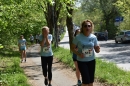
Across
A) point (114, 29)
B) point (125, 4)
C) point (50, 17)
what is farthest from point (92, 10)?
point (50, 17)

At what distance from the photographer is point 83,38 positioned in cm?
645

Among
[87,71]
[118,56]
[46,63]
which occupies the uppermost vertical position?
[87,71]

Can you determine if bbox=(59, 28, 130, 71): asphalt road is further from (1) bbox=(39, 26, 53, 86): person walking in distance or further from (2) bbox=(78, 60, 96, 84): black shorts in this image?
(2) bbox=(78, 60, 96, 84): black shorts

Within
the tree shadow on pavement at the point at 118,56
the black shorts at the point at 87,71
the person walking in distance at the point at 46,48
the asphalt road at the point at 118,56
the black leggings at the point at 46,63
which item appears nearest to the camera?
the black shorts at the point at 87,71

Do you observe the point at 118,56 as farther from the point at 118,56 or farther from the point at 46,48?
the point at 46,48

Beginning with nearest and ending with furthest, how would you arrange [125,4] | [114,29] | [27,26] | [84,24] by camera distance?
[84,24] < [27,26] < [125,4] < [114,29]

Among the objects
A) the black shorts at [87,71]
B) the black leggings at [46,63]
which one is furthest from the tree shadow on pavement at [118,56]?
the black shorts at [87,71]

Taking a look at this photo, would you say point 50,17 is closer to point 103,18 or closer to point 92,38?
point 92,38

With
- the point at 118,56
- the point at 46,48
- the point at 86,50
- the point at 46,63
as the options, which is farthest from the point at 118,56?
the point at 86,50

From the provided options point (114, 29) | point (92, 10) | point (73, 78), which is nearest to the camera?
point (73, 78)

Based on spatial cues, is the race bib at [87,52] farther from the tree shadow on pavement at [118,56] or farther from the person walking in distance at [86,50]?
the tree shadow on pavement at [118,56]

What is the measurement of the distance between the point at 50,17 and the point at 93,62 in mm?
22806

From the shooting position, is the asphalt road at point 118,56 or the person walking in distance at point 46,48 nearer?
the person walking in distance at point 46,48

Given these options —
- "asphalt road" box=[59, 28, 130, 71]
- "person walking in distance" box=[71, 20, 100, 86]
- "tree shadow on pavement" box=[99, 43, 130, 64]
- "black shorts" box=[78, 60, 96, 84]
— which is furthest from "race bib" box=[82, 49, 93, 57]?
"tree shadow on pavement" box=[99, 43, 130, 64]
